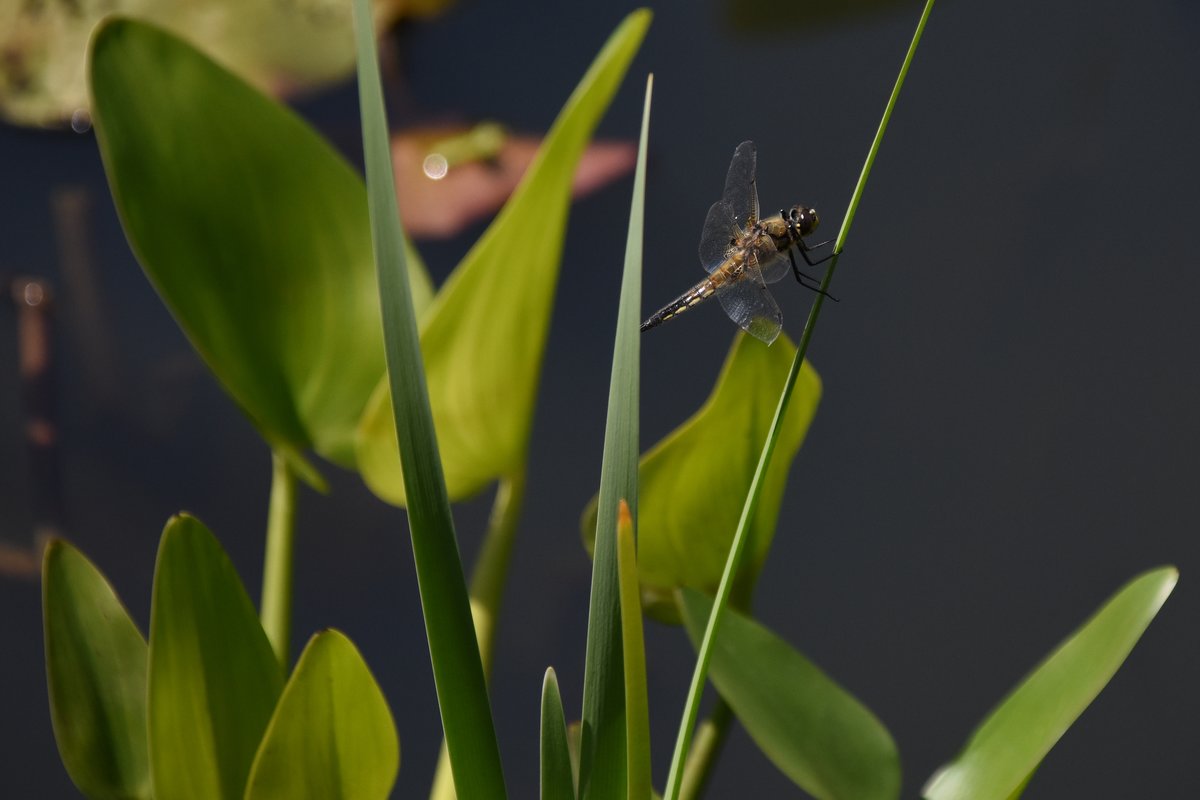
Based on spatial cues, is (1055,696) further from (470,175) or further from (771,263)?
(470,175)

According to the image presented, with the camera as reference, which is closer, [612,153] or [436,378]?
[436,378]

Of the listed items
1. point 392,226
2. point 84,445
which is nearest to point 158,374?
point 84,445

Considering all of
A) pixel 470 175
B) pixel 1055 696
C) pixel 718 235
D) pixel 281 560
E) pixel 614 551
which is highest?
pixel 470 175

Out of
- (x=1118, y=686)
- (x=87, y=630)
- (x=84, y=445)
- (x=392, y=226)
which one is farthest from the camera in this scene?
(x=84, y=445)

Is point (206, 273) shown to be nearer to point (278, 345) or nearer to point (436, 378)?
point (278, 345)

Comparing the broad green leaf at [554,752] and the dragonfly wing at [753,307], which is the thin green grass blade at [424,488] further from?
the dragonfly wing at [753,307]

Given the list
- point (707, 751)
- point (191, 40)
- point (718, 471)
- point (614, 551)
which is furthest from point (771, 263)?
point (191, 40)

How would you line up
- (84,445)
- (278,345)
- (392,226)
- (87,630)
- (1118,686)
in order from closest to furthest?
(392,226), (87,630), (278,345), (1118,686), (84,445)

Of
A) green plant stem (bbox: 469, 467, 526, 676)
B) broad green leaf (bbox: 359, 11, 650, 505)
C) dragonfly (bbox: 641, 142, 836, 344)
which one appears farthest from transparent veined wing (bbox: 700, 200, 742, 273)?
green plant stem (bbox: 469, 467, 526, 676)

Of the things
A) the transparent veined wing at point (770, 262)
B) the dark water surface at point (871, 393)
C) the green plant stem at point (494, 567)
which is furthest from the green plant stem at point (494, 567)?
the dark water surface at point (871, 393)
